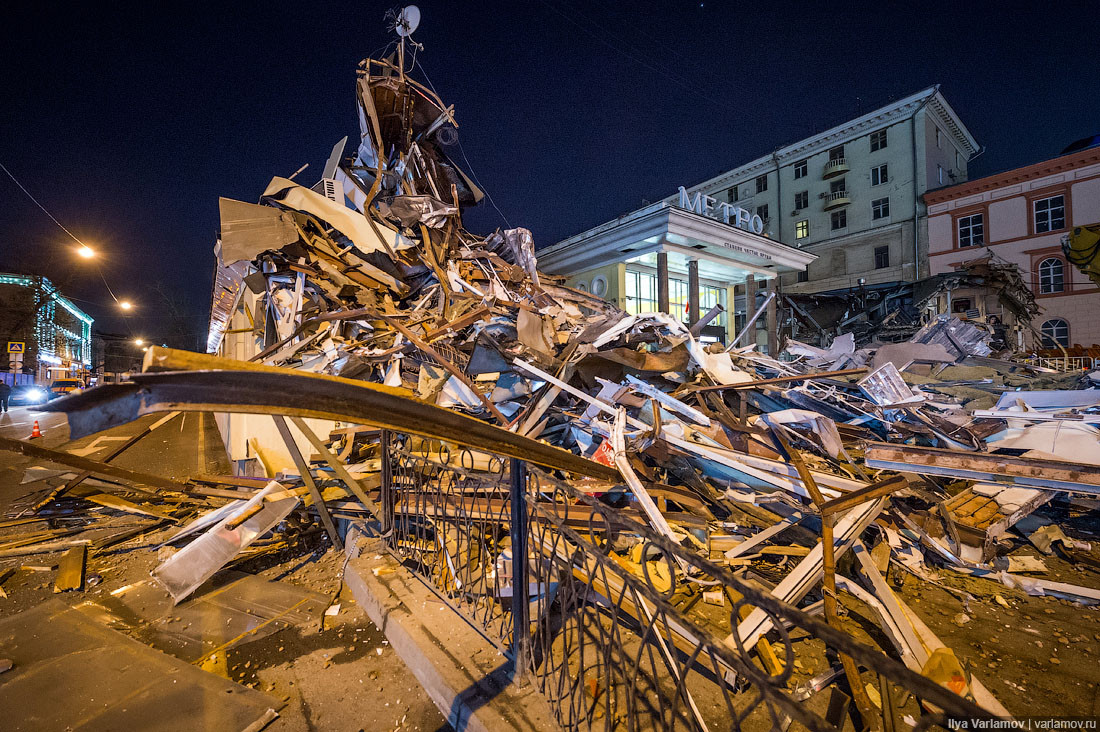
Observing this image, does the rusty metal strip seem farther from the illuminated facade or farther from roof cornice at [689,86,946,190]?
roof cornice at [689,86,946,190]

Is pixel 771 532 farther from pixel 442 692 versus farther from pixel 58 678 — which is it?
pixel 58 678

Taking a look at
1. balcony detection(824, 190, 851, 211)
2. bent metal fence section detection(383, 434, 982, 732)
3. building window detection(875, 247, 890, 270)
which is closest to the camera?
bent metal fence section detection(383, 434, 982, 732)

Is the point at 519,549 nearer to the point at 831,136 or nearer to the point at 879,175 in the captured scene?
the point at 879,175

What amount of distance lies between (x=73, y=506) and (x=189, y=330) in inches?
1691

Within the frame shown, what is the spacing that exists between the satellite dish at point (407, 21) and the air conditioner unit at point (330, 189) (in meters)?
3.29

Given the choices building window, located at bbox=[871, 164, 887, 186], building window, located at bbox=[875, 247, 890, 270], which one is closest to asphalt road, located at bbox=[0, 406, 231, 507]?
building window, located at bbox=[875, 247, 890, 270]

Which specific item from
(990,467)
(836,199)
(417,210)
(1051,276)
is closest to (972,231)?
(1051,276)

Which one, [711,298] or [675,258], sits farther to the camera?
[711,298]

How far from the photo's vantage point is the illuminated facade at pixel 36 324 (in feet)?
89.2

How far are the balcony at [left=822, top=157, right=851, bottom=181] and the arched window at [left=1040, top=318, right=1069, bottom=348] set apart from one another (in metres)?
14.5

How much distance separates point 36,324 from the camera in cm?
2866

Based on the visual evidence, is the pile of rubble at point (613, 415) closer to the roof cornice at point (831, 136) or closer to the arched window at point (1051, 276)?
the arched window at point (1051, 276)

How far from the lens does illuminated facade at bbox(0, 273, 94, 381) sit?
27188mm

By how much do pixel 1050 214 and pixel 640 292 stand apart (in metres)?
26.8
